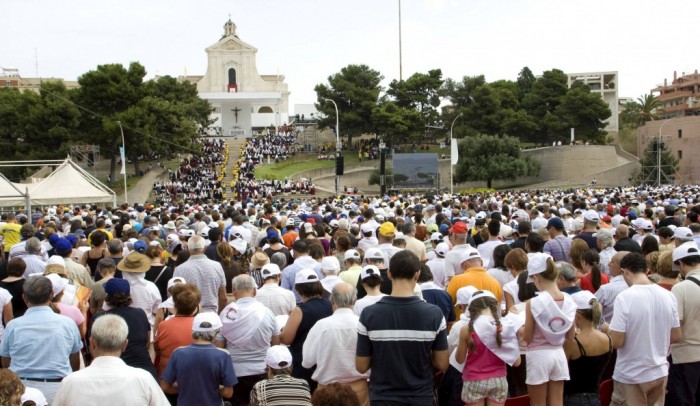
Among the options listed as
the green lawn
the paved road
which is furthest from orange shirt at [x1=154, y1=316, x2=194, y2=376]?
the green lawn

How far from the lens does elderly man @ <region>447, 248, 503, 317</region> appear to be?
689 cm

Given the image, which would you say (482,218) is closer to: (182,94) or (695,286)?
(695,286)

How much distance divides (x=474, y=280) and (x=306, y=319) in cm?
185

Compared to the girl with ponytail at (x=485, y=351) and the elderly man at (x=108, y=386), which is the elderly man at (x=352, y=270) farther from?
the elderly man at (x=108, y=386)

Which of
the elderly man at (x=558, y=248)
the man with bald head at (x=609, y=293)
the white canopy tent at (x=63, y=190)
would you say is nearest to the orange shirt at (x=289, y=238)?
the elderly man at (x=558, y=248)

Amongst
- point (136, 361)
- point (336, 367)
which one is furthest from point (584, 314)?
point (136, 361)

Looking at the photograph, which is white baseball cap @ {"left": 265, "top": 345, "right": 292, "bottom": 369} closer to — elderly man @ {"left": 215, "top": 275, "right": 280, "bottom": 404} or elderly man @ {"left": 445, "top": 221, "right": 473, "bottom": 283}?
elderly man @ {"left": 215, "top": 275, "right": 280, "bottom": 404}

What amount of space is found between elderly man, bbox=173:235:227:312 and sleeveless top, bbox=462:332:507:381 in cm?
373

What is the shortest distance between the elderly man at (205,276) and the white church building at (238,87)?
8059cm

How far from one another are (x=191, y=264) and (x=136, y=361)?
86.8 inches

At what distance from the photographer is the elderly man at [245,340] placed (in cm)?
598

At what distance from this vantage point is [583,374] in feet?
18.3

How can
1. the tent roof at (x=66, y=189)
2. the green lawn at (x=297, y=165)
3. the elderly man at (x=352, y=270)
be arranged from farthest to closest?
the green lawn at (x=297, y=165) → the tent roof at (x=66, y=189) → the elderly man at (x=352, y=270)

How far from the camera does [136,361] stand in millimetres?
5906
